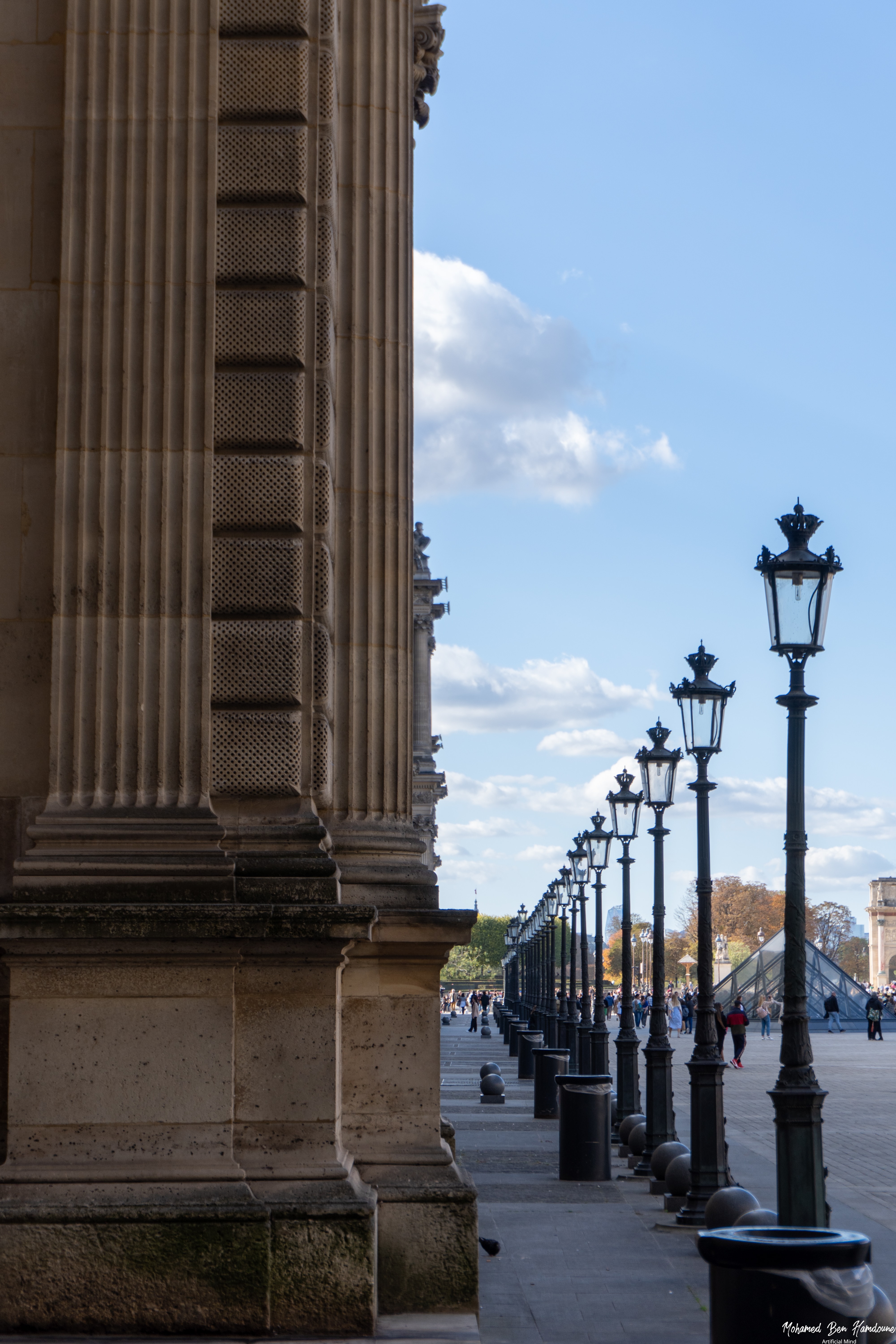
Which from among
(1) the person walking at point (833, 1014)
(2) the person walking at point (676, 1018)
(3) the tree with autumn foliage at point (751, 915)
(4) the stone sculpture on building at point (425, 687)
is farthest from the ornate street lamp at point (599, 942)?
(3) the tree with autumn foliage at point (751, 915)

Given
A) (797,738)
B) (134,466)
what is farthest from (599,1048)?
(134,466)

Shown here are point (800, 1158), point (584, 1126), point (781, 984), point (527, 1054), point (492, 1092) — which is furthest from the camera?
point (781, 984)

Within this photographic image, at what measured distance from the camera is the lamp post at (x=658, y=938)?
19797 millimetres

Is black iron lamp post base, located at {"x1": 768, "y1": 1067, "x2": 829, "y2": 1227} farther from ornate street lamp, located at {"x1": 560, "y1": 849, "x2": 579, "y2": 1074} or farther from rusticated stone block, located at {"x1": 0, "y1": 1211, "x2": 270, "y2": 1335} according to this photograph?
ornate street lamp, located at {"x1": 560, "y1": 849, "x2": 579, "y2": 1074}

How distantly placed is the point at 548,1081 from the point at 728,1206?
1561 centimetres

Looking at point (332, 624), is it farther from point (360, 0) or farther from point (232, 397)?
point (360, 0)

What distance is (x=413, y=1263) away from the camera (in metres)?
9.80

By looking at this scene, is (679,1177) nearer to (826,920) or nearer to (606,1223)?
(606,1223)

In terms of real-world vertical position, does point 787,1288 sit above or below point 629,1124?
above

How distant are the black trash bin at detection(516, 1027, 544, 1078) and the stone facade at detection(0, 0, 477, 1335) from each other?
28928mm

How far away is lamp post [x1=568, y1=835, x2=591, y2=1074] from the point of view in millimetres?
32719

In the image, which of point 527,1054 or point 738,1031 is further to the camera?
point 738,1031

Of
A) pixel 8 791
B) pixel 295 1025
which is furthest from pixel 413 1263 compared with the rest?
pixel 8 791

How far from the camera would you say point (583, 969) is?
142 ft
